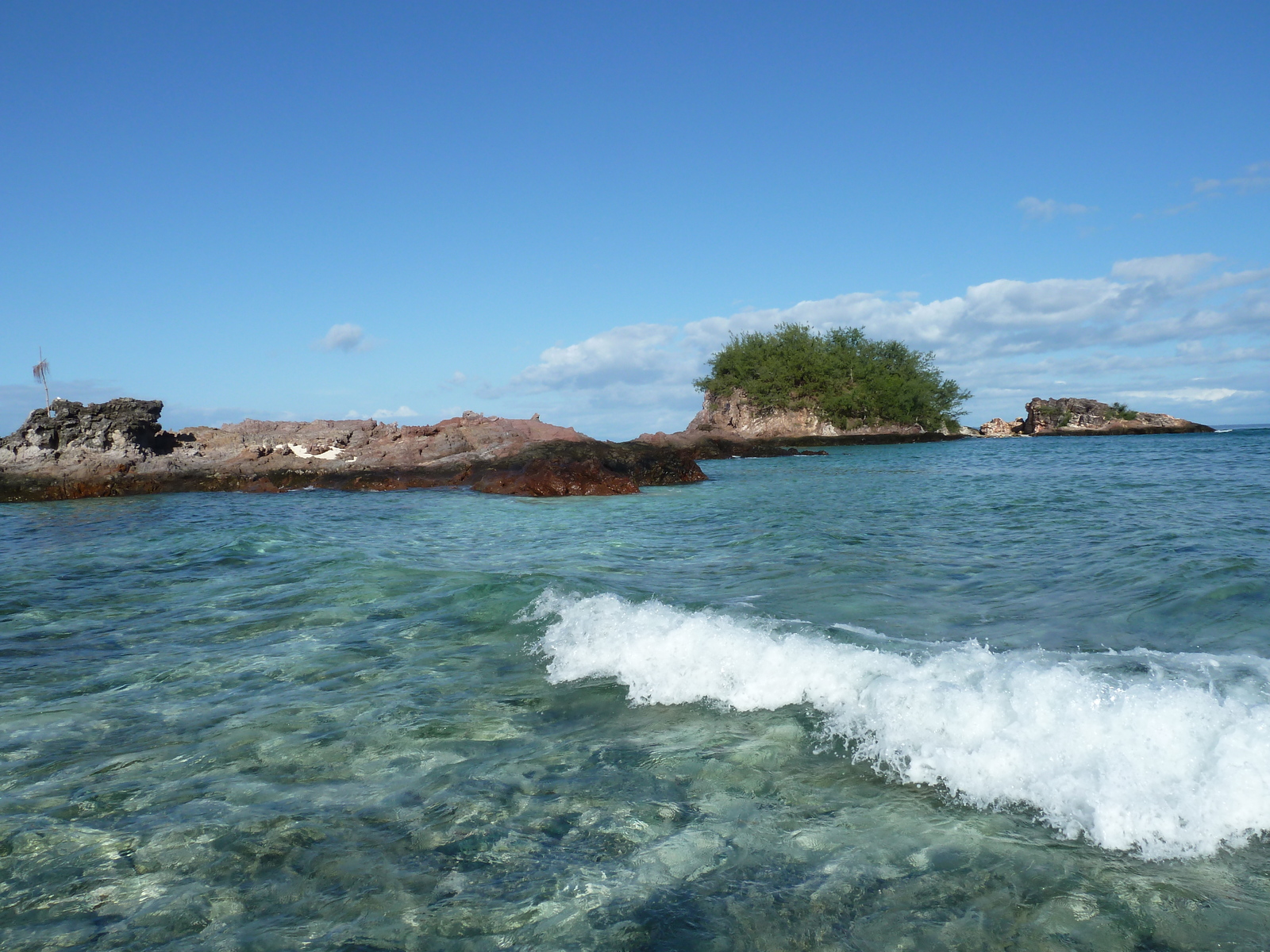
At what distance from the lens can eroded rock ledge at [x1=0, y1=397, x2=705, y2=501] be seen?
2100cm

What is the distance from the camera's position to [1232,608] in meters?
6.23

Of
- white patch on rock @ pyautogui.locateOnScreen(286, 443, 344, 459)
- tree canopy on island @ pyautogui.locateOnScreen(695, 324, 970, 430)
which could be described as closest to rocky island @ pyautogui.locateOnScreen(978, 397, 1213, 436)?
tree canopy on island @ pyautogui.locateOnScreen(695, 324, 970, 430)

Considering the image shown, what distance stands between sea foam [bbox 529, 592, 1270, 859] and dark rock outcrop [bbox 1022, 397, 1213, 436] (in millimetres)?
77156

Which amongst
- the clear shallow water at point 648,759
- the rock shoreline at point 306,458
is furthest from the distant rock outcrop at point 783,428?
the clear shallow water at point 648,759

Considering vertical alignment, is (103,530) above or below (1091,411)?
below

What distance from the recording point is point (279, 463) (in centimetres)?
2442

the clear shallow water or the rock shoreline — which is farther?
the rock shoreline

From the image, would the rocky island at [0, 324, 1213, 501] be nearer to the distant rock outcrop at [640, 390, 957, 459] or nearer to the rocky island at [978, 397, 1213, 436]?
the distant rock outcrop at [640, 390, 957, 459]

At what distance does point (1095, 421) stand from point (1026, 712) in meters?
81.5

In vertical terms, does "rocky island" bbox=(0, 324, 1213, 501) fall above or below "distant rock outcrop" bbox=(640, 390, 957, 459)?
below

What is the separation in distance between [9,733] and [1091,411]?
3336 inches

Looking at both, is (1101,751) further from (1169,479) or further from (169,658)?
(1169,479)

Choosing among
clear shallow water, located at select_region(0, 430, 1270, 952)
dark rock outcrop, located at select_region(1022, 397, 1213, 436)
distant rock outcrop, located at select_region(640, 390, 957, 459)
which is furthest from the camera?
dark rock outcrop, located at select_region(1022, 397, 1213, 436)

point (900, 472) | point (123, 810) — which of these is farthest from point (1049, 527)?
point (900, 472)
